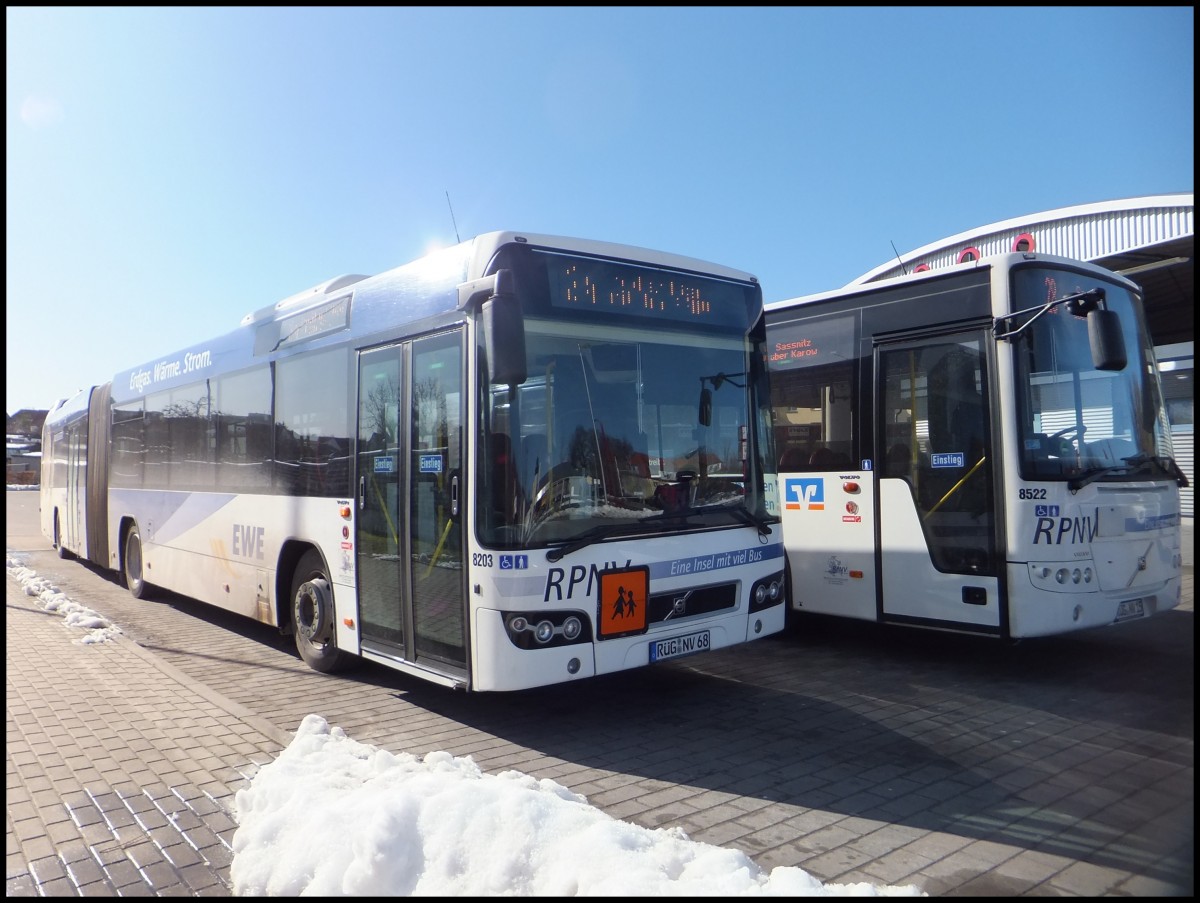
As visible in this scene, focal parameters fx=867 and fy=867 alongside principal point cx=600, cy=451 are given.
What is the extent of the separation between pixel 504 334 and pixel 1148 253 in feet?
28.2

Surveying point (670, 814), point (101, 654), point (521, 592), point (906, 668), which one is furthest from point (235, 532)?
point (906, 668)

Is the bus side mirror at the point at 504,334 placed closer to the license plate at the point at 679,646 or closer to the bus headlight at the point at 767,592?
the license plate at the point at 679,646

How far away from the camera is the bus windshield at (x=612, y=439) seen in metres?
5.32

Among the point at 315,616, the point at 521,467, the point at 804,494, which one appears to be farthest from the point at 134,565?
the point at 804,494

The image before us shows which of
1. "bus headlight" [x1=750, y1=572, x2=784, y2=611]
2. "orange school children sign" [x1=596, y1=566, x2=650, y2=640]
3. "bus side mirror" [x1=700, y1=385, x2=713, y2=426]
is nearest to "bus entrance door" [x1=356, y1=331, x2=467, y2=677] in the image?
"orange school children sign" [x1=596, y1=566, x2=650, y2=640]

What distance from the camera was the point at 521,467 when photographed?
5.32 metres

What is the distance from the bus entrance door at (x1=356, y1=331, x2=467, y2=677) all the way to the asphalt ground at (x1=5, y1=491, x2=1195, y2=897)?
633 mm

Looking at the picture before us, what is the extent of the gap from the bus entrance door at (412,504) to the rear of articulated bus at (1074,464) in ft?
14.0

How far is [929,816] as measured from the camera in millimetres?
4379

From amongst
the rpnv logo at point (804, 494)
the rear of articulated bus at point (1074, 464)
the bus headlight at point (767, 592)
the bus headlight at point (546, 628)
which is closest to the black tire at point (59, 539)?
the rpnv logo at point (804, 494)

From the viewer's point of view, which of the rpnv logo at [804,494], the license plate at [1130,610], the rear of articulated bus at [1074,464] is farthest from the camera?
the rpnv logo at [804,494]

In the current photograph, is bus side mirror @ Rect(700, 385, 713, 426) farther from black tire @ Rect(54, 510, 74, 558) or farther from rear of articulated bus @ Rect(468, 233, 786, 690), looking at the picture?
black tire @ Rect(54, 510, 74, 558)

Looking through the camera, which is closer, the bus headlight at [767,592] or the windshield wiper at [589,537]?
the windshield wiper at [589,537]

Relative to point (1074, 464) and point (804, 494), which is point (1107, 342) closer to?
point (1074, 464)
